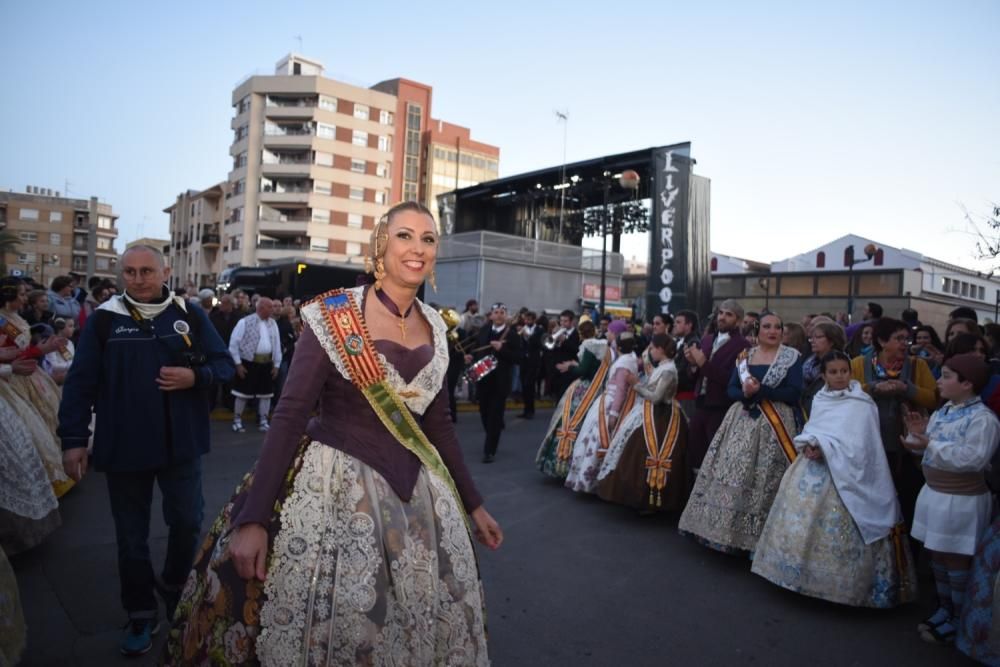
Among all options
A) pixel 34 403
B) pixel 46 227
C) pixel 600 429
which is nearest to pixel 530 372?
pixel 600 429

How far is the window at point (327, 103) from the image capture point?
49.5 m

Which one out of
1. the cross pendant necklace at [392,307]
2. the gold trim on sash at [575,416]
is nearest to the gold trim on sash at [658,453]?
the gold trim on sash at [575,416]

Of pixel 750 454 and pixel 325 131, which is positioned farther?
pixel 325 131

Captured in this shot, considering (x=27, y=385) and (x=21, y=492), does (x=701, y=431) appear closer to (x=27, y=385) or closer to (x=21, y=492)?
(x=21, y=492)

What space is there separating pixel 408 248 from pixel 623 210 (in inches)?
1228

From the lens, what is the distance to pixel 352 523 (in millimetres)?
2062

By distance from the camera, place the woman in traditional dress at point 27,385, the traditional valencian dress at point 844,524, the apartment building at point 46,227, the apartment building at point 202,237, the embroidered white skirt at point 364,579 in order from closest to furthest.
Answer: the embroidered white skirt at point 364,579 → the traditional valencian dress at point 844,524 → the woman in traditional dress at point 27,385 → the apartment building at point 202,237 → the apartment building at point 46,227

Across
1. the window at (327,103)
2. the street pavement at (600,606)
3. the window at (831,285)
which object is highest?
the window at (327,103)

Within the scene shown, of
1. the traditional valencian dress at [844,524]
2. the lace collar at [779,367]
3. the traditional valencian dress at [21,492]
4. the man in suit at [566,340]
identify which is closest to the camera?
the traditional valencian dress at [844,524]

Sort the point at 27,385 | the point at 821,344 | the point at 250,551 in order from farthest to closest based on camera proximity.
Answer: the point at 27,385, the point at 821,344, the point at 250,551

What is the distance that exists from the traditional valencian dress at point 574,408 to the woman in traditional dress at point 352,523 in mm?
5192

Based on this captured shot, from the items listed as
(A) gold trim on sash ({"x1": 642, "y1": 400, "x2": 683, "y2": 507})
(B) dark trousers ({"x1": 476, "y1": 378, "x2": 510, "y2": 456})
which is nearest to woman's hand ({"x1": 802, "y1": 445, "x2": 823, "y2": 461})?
(A) gold trim on sash ({"x1": 642, "y1": 400, "x2": 683, "y2": 507})

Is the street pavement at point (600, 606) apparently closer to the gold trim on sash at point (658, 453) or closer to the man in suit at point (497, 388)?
the gold trim on sash at point (658, 453)

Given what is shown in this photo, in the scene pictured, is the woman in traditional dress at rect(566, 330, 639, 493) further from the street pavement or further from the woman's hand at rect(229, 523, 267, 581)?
the woman's hand at rect(229, 523, 267, 581)
